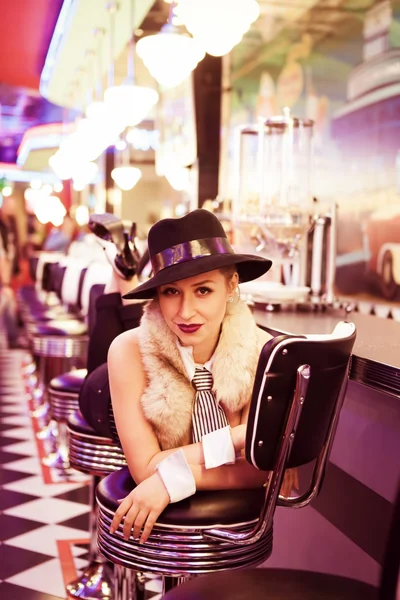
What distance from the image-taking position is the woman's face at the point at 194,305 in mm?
1862

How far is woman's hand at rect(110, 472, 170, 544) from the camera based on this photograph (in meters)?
1.67

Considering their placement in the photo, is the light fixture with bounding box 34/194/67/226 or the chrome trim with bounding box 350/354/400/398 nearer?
the chrome trim with bounding box 350/354/400/398

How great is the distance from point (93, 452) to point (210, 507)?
961mm

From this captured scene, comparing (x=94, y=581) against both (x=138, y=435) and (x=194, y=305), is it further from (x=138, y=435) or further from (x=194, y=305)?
(x=194, y=305)

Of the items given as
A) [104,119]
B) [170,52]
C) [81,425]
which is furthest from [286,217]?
[104,119]

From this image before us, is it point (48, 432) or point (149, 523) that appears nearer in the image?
point (149, 523)

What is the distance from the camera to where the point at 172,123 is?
30.5 ft

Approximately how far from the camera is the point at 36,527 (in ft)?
12.8

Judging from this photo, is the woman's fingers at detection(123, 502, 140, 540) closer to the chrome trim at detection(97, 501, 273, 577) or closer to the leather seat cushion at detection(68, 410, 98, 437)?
the chrome trim at detection(97, 501, 273, 577)

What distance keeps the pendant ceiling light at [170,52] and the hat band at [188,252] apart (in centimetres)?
262

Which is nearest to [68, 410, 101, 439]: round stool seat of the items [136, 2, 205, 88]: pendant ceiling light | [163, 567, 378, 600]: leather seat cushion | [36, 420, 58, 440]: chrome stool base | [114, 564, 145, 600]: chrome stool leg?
[114, 564, 145, 600]: chrome stool leg

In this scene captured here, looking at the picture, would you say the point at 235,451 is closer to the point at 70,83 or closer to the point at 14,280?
the point at 70,83

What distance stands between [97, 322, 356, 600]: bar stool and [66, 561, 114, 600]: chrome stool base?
1.27 meters

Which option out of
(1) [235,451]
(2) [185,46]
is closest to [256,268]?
(1) [235,451]
